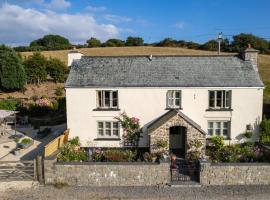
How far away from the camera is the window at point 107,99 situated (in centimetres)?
2523

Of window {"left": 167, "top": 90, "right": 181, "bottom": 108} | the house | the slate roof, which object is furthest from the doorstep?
the slate roof

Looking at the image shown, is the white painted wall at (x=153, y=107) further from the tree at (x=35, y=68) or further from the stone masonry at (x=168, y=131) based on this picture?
the tree at (x=35, y=68)

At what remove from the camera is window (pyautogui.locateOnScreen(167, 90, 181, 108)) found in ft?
81.5

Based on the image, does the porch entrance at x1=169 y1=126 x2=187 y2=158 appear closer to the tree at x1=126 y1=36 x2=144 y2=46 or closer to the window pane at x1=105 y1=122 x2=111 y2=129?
the window pane at x1=105 y1=122 x2=111 y2=129

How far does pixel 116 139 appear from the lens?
2533cm

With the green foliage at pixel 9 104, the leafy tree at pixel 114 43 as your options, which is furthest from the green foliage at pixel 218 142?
the leafy tree at pixel 114 43

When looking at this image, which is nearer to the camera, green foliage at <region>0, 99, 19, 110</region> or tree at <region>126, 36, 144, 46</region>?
green foliage at <region>0, 99, 19, 110</region>

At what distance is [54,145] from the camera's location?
74.6 feet

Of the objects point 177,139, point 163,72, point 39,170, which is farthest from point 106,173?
point 163,72

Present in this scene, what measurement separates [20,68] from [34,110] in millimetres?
13999

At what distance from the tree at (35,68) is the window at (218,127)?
3931 cm

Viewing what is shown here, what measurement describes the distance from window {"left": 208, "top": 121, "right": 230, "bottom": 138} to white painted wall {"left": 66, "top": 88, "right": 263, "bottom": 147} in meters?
0.43

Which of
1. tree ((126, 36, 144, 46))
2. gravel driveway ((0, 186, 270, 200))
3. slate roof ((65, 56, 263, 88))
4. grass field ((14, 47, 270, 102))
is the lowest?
gravel driveway ((0, 186, 270, 200))

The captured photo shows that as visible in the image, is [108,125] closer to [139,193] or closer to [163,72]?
[163,72]
